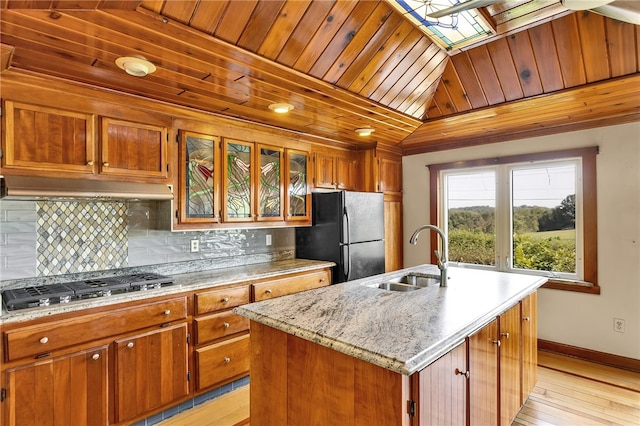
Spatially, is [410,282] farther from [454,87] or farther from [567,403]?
[454,87]

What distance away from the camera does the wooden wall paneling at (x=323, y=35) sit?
1.84 metres

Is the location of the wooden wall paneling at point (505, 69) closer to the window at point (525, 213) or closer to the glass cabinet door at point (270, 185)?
the window at point (525, 213)

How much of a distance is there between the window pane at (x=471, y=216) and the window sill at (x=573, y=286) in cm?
59

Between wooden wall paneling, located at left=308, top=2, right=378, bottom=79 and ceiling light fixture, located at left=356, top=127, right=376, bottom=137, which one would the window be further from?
wooden wall paneling, located at left=308, top=2, right=378, bottom=79

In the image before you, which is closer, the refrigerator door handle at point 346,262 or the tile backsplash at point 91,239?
the tile backsplash at point 91,239

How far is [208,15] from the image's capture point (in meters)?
1.61

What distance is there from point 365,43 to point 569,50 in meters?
1.35

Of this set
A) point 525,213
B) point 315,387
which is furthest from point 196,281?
point 525,213

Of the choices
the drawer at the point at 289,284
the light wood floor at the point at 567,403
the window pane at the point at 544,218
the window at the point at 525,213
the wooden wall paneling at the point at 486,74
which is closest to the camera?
the light wood floor at the point at 567,403

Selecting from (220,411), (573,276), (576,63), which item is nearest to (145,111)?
(220,411)

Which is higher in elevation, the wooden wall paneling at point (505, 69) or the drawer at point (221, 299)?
the wooden wall paneling at point (505, 69)

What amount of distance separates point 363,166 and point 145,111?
254 centimetres

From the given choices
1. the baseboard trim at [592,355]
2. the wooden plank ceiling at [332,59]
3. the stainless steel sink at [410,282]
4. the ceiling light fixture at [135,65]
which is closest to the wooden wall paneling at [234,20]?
the wooden plank ceiling at [332,59]

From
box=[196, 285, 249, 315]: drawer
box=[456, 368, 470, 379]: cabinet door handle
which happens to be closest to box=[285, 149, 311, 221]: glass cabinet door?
box=[196, 285, 249, 315]: drawer
